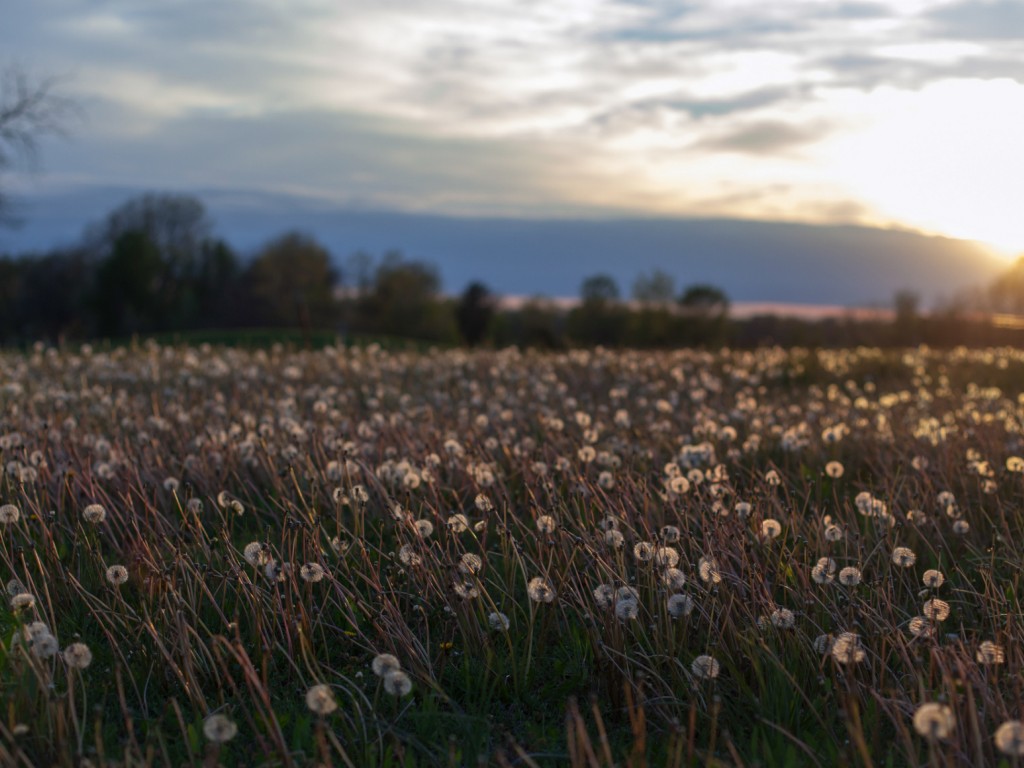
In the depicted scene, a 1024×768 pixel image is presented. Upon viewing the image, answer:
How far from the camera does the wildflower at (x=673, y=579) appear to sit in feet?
Result: 11.1

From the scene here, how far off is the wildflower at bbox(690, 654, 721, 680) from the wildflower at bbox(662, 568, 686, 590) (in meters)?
0.38

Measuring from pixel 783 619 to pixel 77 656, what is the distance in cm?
240

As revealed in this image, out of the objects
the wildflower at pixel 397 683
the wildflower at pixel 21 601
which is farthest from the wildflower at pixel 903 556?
the wildflower at pixel 21 601

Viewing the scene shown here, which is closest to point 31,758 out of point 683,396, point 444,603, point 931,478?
point 444,603

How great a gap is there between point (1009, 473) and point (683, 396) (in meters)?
4.31

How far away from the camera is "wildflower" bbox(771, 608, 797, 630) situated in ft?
10.8

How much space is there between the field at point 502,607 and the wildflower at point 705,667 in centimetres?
1

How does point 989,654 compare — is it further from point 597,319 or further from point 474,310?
point 474,310

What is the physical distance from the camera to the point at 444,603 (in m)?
3.77

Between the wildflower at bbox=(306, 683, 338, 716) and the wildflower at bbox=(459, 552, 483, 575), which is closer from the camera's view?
the wildflower at bbox=(306, 683, 338, 716)

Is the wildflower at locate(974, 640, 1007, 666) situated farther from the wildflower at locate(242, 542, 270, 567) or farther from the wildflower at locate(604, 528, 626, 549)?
the wildflower at locate(242, 542, 270, 567)

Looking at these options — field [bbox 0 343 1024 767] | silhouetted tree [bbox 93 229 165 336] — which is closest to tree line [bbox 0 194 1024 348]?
silhouetted tree [bbox 93 229 165 336]

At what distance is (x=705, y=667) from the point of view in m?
3.06

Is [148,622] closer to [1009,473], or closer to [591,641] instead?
[591,641]
